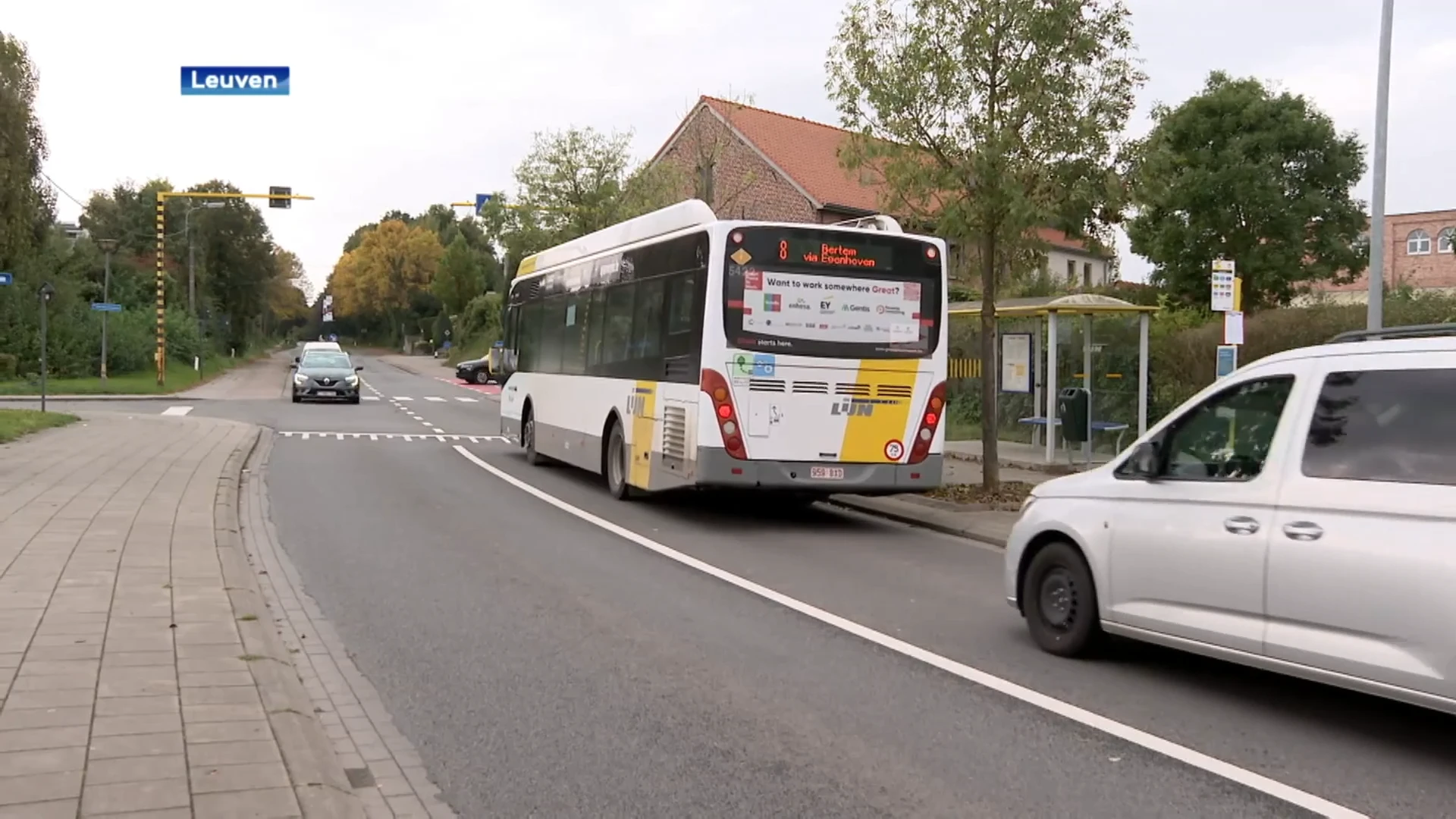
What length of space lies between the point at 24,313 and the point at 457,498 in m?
37.8

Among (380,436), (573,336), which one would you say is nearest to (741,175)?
(380,436)

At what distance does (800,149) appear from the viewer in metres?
48.2

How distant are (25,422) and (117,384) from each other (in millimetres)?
22216

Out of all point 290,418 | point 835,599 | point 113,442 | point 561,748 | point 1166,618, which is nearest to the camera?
point 561,748

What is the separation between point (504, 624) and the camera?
311 inches

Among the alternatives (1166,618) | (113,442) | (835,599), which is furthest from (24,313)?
(1166,618)

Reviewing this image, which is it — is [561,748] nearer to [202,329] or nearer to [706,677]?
[706,677]

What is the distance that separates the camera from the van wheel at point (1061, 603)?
22.9 feet

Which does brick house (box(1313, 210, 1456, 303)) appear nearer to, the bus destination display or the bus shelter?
the bus shelter

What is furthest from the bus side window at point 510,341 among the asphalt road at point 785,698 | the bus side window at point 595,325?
the asphalt road at point 785,698

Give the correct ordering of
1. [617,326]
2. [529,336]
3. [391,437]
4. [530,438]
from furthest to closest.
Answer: [391,437]
[529,336]
[530,438]
[617,326]

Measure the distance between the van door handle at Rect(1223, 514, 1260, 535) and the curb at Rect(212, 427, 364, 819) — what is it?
4.15m

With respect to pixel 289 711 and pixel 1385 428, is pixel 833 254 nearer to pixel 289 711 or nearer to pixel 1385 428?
pixel 1385 428

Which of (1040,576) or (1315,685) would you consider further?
(1040,576)
